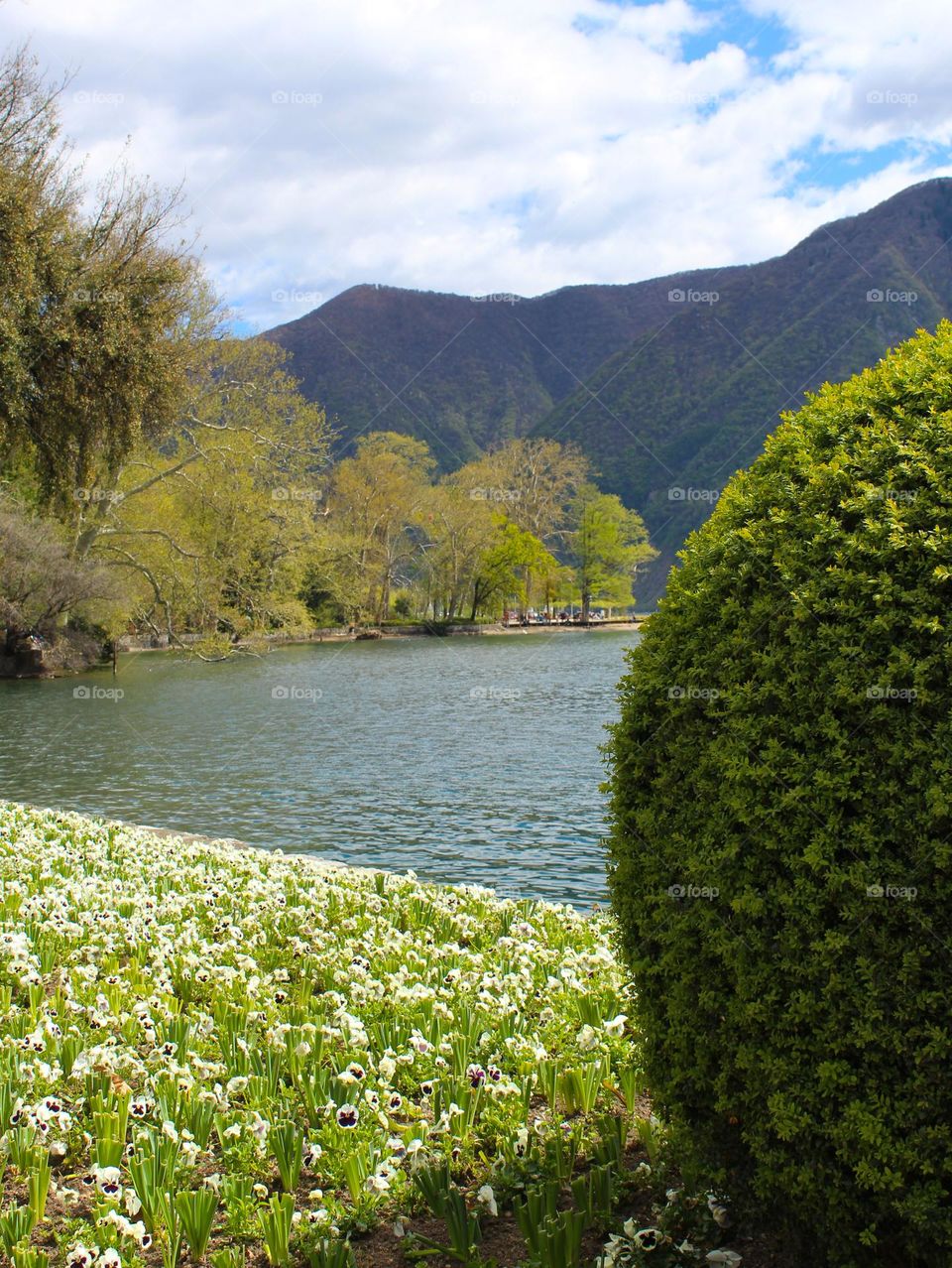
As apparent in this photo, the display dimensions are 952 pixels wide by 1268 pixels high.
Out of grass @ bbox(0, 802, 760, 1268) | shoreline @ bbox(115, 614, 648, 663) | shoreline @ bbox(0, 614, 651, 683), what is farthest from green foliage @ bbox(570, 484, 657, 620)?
grass @ bbox(0, 802, 760, 1268)

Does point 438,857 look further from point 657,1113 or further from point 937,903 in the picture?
point 937,903

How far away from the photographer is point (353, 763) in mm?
21062

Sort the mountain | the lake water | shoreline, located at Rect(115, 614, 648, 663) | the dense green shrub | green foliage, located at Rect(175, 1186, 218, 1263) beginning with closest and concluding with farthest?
the dense green shrub → green foliage, located at Rect(175, 1186, 218, 1263) → the lake water → shoreline, located at Rect(115, 614, 648, 663) → the mountain

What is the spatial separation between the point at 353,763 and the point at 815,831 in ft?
61.8

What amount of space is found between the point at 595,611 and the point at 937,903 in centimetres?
11732

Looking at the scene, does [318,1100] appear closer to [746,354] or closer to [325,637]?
[325,637]

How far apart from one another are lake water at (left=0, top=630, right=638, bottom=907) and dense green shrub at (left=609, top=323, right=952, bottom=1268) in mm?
6718

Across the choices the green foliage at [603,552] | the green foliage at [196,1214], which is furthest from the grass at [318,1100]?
the green foliage at [603,552]

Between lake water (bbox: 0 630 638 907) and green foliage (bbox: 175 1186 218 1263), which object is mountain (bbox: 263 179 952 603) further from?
green foliage (bbox: 175 1186 218 1263)

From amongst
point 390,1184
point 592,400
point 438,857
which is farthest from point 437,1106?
point 592,400

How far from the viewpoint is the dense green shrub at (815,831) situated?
8.38ft

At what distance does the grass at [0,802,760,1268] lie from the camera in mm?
3135

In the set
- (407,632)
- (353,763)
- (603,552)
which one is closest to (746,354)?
(603,552)

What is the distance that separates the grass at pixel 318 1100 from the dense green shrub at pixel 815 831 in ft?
1.82
